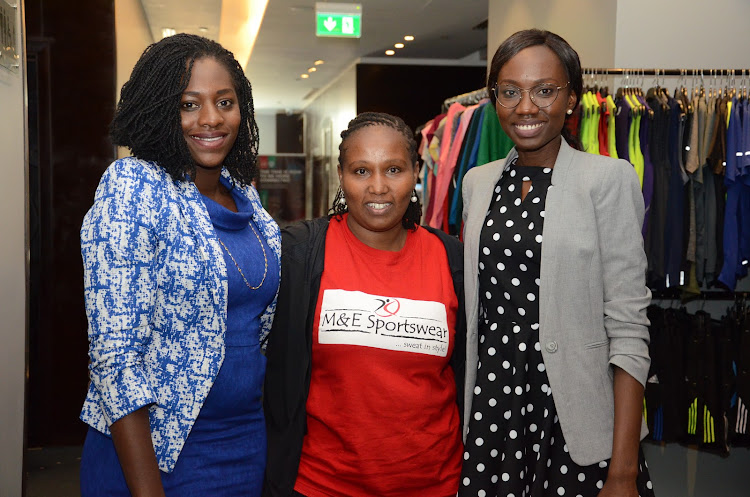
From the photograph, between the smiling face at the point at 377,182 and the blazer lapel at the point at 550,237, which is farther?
the smiling face at the point at 377,182

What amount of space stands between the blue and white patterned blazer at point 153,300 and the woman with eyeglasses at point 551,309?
2.14ft

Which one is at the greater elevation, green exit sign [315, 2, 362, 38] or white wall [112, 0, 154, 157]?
green exit sign [315, 2, 362, 38]

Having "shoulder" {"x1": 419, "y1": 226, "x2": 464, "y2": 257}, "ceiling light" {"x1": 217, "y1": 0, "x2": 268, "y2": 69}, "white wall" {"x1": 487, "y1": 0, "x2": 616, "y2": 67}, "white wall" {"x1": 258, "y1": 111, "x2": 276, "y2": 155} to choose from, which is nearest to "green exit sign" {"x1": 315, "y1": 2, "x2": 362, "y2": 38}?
"ceiling light" {"x1": 217, "y1": 0, "x2": 268, "y2": 69}

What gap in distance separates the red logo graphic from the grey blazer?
0.33 m

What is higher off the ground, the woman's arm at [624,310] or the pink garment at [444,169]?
the pink garment at [444,169]

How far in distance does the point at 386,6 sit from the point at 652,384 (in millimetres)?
5294

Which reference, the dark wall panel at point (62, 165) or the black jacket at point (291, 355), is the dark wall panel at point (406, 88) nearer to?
the dark wall panel at point (62, 165)

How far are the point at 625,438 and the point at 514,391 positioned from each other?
26 centimetres

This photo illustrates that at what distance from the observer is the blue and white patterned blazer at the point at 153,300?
4.17 ft

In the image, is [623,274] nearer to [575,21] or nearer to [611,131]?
[611,131]

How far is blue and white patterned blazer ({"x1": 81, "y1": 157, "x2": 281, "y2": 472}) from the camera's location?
4.17ft

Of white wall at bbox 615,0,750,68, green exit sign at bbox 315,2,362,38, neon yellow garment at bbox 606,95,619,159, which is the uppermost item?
green exit sign at bbox 315,2,362,38

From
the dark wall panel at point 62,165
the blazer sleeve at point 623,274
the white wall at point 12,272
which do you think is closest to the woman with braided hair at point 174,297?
the blazer sleeve at point 623,274

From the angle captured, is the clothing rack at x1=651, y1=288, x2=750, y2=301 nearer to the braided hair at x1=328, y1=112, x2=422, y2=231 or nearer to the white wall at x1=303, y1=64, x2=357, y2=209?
the braided hair at x1=328, y1=112, x2=422, y2=231
